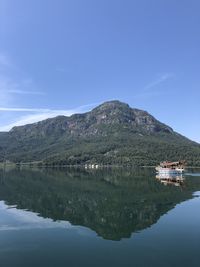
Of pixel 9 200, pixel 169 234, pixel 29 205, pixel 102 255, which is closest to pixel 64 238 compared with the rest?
pixel 102 255

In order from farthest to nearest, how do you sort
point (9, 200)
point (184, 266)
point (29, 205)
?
1. point (9, 200)
2. point (29, 205)
3. point (184, 266)

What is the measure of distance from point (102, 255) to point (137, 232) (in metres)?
10.1

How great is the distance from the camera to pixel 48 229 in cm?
4075

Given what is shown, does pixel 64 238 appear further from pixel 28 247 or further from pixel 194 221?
pixel 194 221

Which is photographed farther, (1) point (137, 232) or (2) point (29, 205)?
(2) point (29, 205)

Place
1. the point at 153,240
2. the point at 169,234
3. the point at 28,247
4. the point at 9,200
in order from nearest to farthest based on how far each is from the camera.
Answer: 1. the point at 28,247
2. the point at 153,240
3. the point at 169,234
4. the point at 9,200

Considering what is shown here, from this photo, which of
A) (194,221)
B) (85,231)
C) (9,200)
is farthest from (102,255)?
(9,200)

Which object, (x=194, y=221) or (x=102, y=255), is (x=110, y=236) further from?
(x=194, y=221)

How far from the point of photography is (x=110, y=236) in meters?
37.5

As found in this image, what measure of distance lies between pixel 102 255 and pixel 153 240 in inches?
285

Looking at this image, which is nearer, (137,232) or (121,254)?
(121,254)

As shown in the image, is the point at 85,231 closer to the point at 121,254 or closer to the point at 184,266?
the point at 121,254

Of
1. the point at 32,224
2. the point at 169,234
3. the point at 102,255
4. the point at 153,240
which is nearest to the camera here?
the point at 102,255

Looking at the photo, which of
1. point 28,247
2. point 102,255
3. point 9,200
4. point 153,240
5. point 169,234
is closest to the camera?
point 102,255
